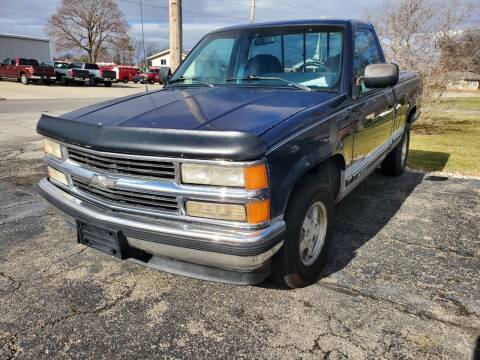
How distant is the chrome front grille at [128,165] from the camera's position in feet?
7.49

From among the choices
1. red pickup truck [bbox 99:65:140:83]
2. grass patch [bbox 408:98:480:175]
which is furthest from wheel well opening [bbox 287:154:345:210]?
red pickup truck [bbox 99:65:140:83]

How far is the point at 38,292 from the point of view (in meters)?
2.90

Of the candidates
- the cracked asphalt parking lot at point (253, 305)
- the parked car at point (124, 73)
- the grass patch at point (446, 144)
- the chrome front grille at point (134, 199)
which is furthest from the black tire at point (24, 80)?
the chrome front grille at point (134, 199)

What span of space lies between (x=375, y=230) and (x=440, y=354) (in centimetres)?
178

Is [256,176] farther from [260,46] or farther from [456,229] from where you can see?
[456,229]

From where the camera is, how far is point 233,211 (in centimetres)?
221

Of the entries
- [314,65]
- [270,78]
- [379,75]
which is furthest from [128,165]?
[379,75]

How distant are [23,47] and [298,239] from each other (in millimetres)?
48307

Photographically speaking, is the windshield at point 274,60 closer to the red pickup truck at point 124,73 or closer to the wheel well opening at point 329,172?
the wheel well opening at point 329,172

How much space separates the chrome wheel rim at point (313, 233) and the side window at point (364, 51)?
130cm

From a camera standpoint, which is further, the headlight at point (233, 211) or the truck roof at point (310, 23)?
the truck roof at point (310, 23)

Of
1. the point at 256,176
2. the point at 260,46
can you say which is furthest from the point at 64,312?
the point at 260,46

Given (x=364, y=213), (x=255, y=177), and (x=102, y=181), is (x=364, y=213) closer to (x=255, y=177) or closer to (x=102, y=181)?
(x=255, y=177)

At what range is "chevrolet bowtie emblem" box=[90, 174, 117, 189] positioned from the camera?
2455 mm
